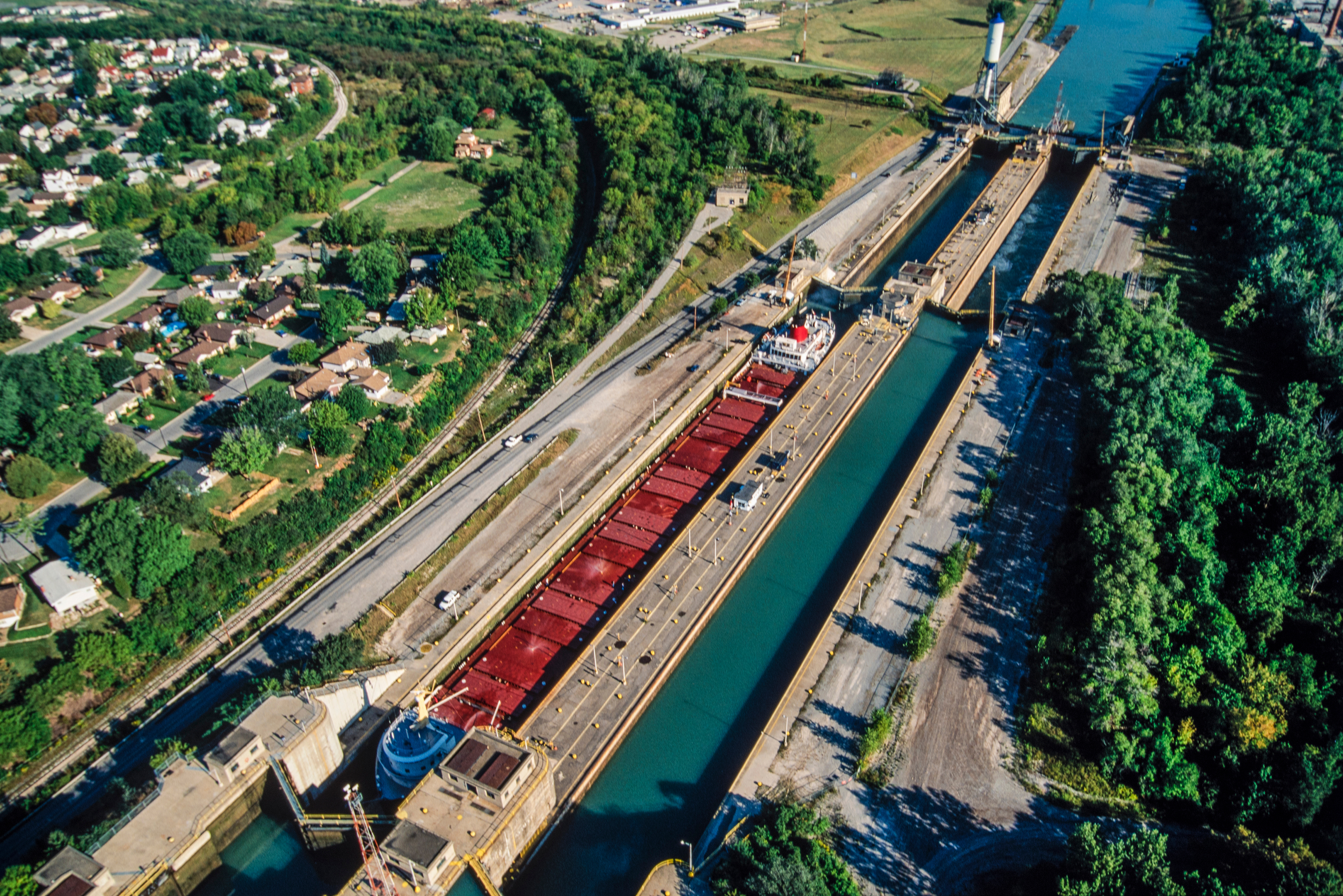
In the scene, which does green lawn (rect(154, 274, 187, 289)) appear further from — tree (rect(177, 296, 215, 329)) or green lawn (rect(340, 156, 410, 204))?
green lawn (rect(340, 156, 410, 204))

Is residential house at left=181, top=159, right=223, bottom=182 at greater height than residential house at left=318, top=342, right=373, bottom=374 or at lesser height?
greater

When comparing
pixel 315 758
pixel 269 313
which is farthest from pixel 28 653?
pixel 269 313

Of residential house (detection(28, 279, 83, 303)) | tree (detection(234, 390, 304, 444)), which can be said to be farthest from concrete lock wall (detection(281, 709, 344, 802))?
residential house (detection(28, 279, 83, 303))

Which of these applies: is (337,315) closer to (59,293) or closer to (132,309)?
(132,309)

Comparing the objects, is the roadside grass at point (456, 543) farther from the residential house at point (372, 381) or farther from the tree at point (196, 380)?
the tree at point (196, 380)

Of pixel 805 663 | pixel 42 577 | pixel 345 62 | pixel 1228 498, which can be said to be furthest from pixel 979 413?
pixel 345 62

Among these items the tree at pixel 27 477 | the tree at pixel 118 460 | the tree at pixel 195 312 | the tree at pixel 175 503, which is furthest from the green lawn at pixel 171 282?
the tree at pixel 175 503
